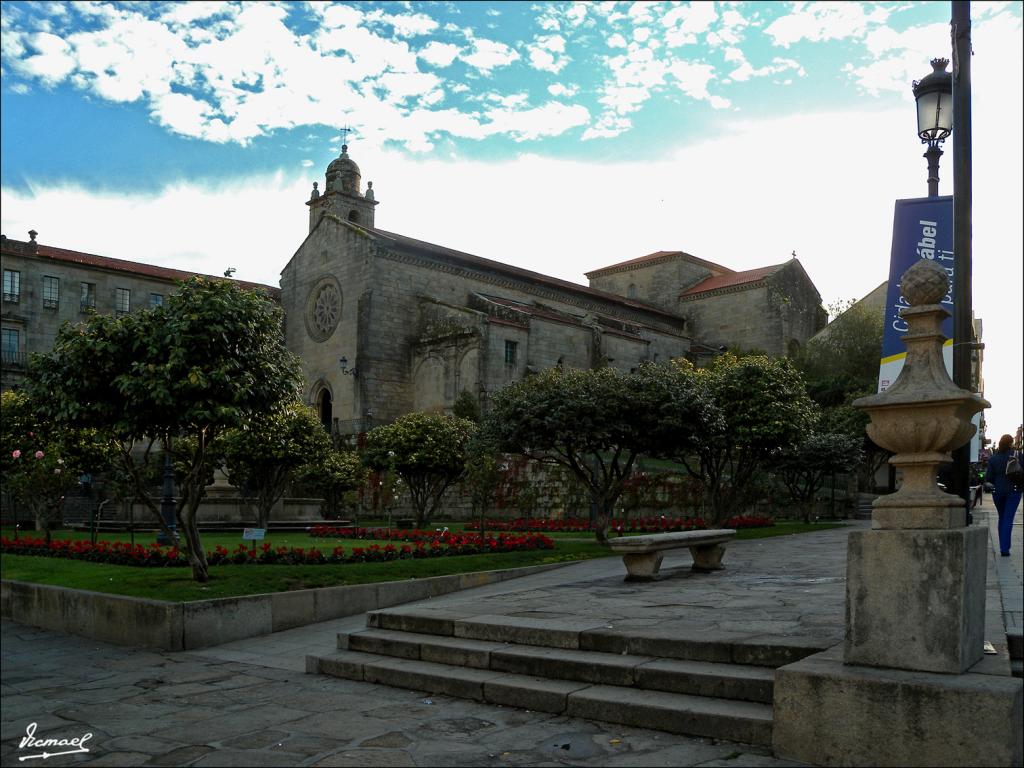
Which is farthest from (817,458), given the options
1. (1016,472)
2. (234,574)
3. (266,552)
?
(234,574)

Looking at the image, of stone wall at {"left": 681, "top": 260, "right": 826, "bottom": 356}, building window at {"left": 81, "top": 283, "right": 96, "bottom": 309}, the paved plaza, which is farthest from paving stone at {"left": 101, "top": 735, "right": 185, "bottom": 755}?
stone wall at {"left": 681, "top": 260, "right": 826, "bottom": 356}

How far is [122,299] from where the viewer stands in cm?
5081

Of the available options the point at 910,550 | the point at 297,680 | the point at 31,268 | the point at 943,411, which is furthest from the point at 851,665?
the point at 31,268

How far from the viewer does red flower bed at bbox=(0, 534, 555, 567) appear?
11883 millimetres

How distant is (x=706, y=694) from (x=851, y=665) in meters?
1.05

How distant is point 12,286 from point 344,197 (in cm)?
1908

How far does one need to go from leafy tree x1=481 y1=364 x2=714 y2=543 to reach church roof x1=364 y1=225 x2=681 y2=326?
2994 centimetres

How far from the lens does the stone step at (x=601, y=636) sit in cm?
545

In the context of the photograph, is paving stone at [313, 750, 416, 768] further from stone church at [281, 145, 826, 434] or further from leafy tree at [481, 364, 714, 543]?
stone church at [281, 145, 826, 434]

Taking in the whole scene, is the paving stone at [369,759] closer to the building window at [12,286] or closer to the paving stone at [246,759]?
the paving stone at [246,759]

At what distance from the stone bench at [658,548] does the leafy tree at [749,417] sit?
851 centimetres

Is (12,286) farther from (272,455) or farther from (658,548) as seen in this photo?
(658,548)

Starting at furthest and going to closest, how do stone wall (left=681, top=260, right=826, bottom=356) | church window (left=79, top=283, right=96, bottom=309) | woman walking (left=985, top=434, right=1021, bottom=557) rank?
stone wall (left=681, top=260, right=826, bottom=356), church window (left=79, top=283, right=96, bottom=309), woman walking (left=985, top=434, right=1021, bottom=557)

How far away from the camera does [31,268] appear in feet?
156
